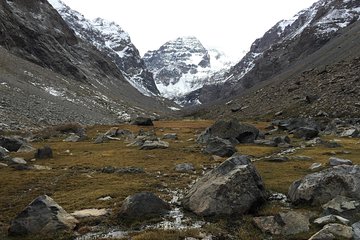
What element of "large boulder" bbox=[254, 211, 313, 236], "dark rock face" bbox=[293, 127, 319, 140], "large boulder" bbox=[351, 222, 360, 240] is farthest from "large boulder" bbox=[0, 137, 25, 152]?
"large boulder" bbox=[351, 222, 360, 240]

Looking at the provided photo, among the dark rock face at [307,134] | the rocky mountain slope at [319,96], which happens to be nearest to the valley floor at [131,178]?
the dark rock face at [307,134]

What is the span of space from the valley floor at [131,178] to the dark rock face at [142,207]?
1.07 m

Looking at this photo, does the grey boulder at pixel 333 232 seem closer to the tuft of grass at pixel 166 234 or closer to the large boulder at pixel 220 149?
the tuft of grass at pixel 166 234

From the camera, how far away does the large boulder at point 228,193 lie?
3045cm

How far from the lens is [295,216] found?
28.4 meters

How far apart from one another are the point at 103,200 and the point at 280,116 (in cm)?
11505

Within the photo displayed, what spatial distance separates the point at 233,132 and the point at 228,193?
50671 mm

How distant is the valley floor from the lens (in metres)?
28.8

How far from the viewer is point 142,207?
101ft

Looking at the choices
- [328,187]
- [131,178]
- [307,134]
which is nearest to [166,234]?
[328,187]

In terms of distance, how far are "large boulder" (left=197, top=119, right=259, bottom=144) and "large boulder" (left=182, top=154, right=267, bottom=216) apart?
45.5 metres

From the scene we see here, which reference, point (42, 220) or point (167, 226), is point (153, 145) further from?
point (42, 220)

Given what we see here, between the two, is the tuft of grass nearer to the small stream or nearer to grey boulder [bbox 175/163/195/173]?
the small stream

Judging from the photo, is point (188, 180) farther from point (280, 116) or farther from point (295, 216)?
point (280, 116)
